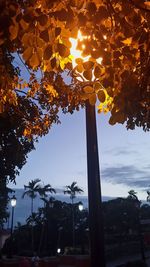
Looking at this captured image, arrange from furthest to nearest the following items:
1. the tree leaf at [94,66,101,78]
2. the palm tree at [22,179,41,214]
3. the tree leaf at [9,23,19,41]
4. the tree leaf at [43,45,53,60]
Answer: the palm tree at [22,179,41,214] → the tree leaf at [94,66,101,78] → the tree leaf at [43,45,53,60] → the tree leaf at [9,23,19,41]

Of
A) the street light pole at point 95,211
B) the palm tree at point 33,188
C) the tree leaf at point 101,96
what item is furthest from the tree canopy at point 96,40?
the palm tree at point 33,188

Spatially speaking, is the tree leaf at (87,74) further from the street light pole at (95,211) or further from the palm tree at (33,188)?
the palm tree at (33,188)

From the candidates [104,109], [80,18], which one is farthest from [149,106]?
[80,18]

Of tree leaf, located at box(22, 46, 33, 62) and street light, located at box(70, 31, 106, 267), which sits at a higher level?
tree leaf, located at box(22, 46, 33, 62)

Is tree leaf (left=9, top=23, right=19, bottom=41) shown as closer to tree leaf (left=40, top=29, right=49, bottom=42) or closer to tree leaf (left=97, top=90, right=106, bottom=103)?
tree leaf (left=40, top=29, right=49, bottom=42)

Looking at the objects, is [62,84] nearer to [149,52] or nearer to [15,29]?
[149,52]

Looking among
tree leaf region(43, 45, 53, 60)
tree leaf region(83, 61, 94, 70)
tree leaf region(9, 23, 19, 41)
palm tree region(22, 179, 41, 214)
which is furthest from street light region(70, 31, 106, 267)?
palm tree region(22, 179, 41, 214)

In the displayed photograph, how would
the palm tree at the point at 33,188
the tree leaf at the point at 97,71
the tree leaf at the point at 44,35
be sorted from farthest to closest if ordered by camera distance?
the palm tree at the point at 33,188 < the tree leaf at the point at 97,71 < the tree leaf at the point at 44,35

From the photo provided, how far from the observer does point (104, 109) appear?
5.04 metres

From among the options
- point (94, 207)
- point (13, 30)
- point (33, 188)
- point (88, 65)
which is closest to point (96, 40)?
point (88, 65)

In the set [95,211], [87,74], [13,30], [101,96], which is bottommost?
[95,211]

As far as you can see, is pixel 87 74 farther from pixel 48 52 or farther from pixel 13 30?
pixel 13 30

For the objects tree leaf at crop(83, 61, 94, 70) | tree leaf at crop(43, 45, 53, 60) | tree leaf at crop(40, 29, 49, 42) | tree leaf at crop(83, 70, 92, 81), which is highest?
tree leaf at crop(40, 29, 49, 42)

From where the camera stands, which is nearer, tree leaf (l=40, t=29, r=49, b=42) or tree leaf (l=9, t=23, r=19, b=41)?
tree leaf (l=9, t=23, r=19, b=41)
